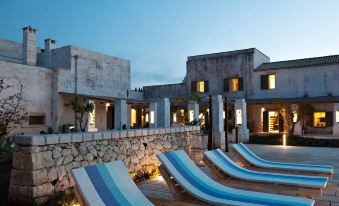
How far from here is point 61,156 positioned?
17.8ft

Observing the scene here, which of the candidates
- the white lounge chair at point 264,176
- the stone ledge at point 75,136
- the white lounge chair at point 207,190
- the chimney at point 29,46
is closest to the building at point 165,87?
the chimney at point 29,46

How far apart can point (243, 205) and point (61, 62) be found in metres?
18.1

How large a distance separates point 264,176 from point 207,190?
167cm

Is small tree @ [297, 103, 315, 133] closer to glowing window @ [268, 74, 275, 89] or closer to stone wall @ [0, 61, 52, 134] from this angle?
glowing window @ [268, 74, 275, 89]

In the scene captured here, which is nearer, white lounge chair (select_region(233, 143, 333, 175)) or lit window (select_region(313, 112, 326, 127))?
white lounge chair (select_region(233, 143, 333, 175))

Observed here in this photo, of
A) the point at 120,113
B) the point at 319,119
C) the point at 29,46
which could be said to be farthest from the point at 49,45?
the point at 319,119

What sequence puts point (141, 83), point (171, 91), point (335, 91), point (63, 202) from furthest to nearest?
point (141, 83)
point (171, 91)
point (335, 91)
point (63, 202)

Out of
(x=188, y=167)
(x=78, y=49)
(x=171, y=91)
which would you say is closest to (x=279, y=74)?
(x=171, y=91)

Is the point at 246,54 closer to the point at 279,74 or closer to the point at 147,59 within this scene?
the point at 279,74

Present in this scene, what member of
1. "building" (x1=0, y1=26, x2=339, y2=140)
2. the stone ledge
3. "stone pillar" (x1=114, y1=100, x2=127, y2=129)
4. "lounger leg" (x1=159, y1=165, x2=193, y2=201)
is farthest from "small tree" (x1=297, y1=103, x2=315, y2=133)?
"lounger leg" (x1=159, y1=165, x2=193, y2=201)

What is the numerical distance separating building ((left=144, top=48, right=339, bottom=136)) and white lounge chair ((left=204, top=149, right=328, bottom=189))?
13.3 m

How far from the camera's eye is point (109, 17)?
97.6 metres

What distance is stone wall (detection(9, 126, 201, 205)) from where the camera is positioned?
488cm

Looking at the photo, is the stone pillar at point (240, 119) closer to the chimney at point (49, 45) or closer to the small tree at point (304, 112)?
the small tree at point (304, 112)
